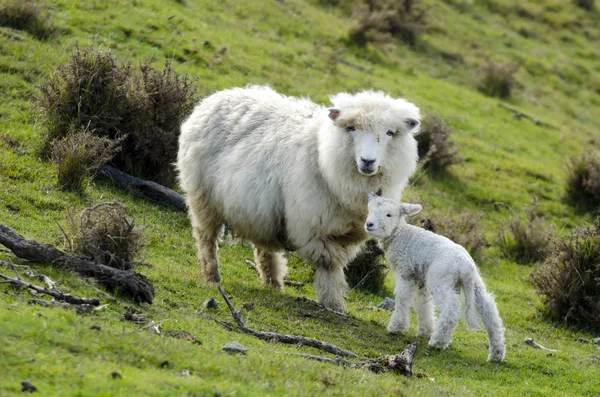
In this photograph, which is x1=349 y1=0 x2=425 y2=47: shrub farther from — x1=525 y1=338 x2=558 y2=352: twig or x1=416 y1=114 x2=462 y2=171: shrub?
x1=525 y1=338 x2=558 y2=352: twig

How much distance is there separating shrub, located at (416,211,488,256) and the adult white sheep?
469 cm

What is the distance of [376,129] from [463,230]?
6.69 meters

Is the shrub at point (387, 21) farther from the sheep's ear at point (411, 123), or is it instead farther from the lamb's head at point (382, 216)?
the lamb's head at point (382, 216)

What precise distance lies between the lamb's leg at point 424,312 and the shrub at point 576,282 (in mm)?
3630

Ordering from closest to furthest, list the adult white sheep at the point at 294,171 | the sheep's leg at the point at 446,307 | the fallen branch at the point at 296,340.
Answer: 1. the fallen branch at the point at 296,340
2. the sheep's leg at the point at 446,307
3. the adult white sheep at the point at 294,171

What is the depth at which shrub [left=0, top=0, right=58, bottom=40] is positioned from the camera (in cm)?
1631

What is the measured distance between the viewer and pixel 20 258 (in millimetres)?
7801

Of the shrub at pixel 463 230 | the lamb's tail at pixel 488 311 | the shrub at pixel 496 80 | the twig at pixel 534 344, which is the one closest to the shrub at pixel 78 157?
the lamb's tail at pixel 488 311

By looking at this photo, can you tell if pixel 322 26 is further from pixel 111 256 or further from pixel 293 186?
pixel 111 256

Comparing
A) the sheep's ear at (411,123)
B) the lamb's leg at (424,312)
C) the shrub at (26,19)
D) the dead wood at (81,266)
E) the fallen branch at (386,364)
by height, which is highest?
the sheep's ear at (411,123)

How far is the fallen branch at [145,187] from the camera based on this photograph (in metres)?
12.5

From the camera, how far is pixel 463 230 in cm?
1523

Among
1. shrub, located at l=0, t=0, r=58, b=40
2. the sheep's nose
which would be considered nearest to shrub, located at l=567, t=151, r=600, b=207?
the sheep's nose

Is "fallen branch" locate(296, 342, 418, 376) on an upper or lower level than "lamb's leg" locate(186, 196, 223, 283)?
upper
